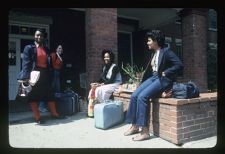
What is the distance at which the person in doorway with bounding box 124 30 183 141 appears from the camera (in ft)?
9.61

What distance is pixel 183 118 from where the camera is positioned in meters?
2.76

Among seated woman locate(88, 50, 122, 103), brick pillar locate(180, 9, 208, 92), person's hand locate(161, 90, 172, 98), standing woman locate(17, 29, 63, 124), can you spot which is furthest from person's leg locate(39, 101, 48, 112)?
brick pillar locate(180, 9, 208, 92)

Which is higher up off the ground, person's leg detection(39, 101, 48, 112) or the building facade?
the building facade

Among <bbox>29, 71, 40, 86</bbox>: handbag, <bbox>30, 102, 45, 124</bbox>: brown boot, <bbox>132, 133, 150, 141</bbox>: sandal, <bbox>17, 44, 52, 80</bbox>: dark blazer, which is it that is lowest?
<bbox>132, 133, 150, 141</bbox>: sandal

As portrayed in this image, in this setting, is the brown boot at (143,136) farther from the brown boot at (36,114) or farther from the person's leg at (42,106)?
the person's leg at (42,106)

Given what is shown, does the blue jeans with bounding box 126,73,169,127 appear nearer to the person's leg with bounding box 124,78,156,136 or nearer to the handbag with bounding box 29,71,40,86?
the person's leg with bounding box 124,78,156,136

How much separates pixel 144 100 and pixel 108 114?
0.70 meters

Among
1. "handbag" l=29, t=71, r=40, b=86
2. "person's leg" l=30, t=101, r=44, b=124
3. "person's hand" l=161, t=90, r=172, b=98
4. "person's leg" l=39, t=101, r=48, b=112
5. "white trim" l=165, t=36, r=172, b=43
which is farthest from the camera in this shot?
"white trim" l=165, t=36, r=172, b=43

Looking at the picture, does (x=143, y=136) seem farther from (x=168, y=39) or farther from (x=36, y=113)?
(x=168, y=39)

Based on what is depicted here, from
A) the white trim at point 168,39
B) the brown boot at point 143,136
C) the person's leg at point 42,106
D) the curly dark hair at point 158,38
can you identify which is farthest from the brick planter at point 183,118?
the white trim at point 168,39

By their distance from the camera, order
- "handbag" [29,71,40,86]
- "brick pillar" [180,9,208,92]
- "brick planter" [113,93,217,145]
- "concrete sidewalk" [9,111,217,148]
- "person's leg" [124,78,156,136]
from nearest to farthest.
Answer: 1. "brick planter" [113,93,217,145]
2. "concrete sidewalk" [9,111,217,148]
3. "person's leg" [124,78,156,136]
4. "handbag" [29,71,40,86]
5. "brick pillar" [180,9,208,92]

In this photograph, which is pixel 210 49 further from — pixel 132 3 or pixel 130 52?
pixel 132 3

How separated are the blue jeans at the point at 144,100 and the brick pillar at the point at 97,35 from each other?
1.85 meters

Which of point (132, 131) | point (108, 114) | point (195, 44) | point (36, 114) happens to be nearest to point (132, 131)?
point (132, 131)
